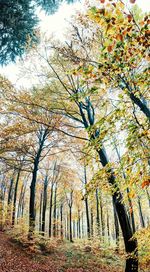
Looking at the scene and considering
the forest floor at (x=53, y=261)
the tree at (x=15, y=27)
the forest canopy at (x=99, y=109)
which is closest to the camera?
the forest canopy at (x=99, y=109)

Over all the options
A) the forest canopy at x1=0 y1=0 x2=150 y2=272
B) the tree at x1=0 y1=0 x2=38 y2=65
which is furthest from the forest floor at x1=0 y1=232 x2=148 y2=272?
the tree at x1=0 y1=0 x2=38 y2=65

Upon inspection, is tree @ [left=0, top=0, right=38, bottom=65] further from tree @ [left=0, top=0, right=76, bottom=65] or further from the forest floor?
the forest floor

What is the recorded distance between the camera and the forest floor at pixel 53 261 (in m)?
8.73

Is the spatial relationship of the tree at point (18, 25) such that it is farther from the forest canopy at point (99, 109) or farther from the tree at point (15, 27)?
the forest canopy at point (99, 109)

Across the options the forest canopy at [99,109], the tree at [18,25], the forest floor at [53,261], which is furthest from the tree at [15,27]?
the forest floor at [53,261]

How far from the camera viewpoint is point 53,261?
10.7 metres

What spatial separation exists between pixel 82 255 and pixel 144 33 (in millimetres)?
13764

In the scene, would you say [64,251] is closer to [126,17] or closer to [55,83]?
[55,83]

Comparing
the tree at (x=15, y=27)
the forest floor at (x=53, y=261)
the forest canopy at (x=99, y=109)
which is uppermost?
the tree at (x=15, y=27)

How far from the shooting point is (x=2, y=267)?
7.92 m

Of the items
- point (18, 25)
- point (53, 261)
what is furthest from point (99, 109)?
point (53, 261)

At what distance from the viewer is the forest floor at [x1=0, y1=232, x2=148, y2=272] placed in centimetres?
873

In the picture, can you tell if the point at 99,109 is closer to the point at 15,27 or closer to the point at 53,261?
the point at 15,27

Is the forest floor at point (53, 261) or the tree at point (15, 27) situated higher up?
the tree at point (15, 27)
